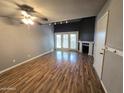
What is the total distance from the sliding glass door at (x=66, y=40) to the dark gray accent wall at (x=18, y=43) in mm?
2577

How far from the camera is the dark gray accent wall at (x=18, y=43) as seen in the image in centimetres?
323

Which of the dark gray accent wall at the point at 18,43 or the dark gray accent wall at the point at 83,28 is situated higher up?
the dark gray accent wall at the point at 83,28

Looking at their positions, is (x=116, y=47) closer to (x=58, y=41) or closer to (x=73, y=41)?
(x=73, y=41)

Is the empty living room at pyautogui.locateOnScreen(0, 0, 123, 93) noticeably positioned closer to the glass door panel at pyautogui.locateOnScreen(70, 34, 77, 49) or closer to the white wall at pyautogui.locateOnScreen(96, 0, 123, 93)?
the white wall at pyautogui.locateOnScreen(96, 0, 123, 93)

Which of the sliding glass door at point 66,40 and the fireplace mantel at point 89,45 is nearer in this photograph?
the fireplace mantel at point 89,45

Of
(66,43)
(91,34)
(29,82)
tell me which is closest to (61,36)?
(66,43)

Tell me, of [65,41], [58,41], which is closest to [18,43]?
[58,41]

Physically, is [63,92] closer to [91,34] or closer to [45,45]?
[45,45]

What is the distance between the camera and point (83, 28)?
22.1 ft

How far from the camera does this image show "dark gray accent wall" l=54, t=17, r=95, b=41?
6216 mm

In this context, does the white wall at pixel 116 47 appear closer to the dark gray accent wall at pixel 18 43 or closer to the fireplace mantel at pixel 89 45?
the dark gray accent wall at pixel 18 43

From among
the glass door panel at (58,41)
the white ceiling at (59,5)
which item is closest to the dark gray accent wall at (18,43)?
the white ceiling at (59,5)

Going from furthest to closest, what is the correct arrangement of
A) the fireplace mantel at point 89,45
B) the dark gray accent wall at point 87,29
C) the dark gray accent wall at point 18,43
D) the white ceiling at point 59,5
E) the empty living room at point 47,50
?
1. the dark gray accent wall at point 87,29
2. the fireplace mantel at point 89,45
3. the dark gray accent wall at point 18,43
4. the white ceiling at point 59,5
5. the empty living room at point 47,50

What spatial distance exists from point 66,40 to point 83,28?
203cm
